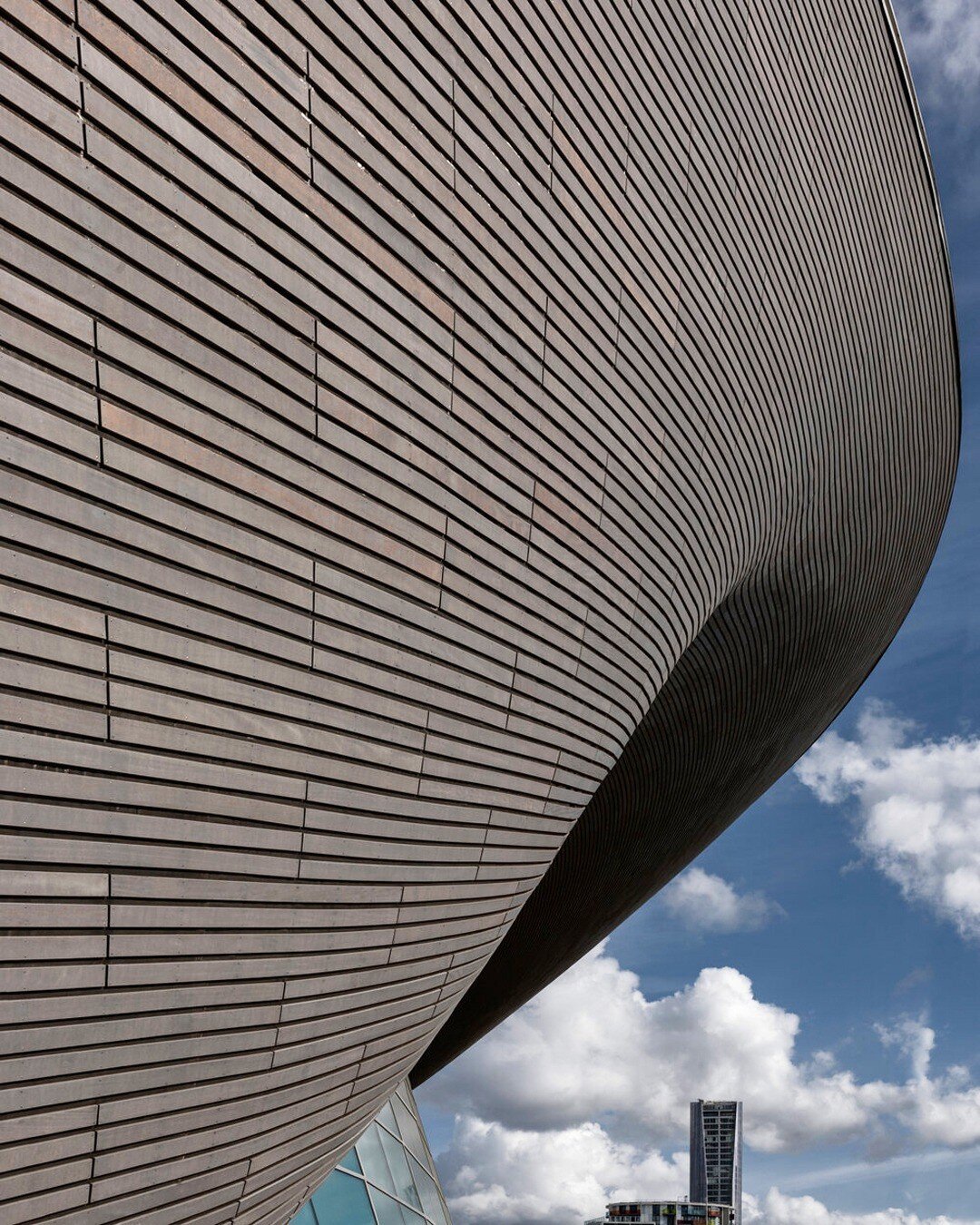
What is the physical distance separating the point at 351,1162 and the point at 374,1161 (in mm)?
593

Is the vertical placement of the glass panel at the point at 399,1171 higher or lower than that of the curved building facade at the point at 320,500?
lower

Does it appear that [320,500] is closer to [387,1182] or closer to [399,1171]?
[387,1182]

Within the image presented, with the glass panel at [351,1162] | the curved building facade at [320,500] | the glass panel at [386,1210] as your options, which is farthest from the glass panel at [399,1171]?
the curved building facade at [320,500]

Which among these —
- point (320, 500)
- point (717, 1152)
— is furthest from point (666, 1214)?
point (320, 500)

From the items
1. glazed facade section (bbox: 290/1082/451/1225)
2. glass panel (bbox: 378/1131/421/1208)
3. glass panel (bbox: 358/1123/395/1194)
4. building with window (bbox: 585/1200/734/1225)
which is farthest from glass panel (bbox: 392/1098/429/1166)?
building with window (bbox: 585/1200/734/1225)

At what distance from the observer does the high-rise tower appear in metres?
114

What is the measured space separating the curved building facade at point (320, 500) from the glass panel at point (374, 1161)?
538 centimetres

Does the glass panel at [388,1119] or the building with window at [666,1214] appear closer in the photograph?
the glass panel at [388,1119]

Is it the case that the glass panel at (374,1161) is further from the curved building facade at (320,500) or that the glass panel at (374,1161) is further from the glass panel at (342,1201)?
the curved building facade at (320,500)

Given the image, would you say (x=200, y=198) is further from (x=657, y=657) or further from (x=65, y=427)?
(x=657, y=657)

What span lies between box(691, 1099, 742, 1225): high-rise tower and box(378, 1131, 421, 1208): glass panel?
11681cm

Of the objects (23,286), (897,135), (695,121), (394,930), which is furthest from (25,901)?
(897,135)

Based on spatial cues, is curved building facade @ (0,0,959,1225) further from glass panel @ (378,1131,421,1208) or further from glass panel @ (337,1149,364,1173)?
glass panel @ (378,1131,421,1208)

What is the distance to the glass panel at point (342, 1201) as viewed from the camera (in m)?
10.4
